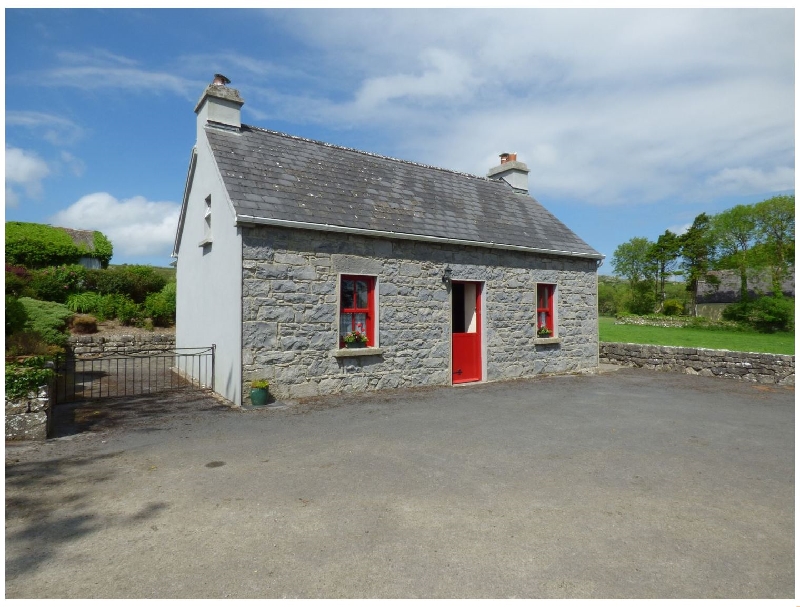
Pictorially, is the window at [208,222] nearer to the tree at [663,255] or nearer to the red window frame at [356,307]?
the red window frame at [356,307]

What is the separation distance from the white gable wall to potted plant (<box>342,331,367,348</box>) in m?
2.32

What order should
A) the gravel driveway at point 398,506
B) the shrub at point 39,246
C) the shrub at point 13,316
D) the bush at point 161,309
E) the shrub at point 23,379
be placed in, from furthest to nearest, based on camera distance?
the shrub at point 39,246, the bush at point 161,309, the shrub at point 13,316, the shrub at point 23,379, the gravel driveway at point 398,506

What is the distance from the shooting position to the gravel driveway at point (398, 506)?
3379mm

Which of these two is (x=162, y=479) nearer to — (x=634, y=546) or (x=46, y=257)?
(x=634, y=546)

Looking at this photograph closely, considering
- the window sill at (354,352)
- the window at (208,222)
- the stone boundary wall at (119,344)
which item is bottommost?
the stone boundary wall at (119,344)

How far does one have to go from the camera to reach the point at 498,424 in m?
8.05

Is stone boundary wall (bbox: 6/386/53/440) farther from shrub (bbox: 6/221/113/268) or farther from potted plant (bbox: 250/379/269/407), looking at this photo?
shrub (bbox: 6/221/113/268)

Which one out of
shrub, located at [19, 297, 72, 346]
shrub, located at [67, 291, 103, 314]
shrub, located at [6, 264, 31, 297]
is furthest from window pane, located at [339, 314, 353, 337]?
shrub, located at [67, 291, 103, 314]

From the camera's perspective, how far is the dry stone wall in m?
9.63

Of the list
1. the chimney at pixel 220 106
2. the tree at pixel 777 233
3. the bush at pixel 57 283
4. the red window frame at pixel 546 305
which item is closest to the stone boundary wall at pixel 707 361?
the red window frame at pixel 546 305

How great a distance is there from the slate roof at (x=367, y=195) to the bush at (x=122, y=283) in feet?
40.9

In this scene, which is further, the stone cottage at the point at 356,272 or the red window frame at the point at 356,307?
the red window frame at the point at 356,307

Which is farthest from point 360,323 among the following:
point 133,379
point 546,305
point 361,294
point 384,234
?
point 546,305

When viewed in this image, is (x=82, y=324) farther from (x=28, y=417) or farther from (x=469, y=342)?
(x=469, y=342)
